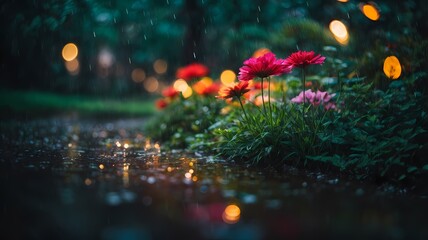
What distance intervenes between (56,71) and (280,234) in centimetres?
1779

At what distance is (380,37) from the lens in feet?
17.7

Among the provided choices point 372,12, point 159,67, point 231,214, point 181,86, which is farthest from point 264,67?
point 159,67

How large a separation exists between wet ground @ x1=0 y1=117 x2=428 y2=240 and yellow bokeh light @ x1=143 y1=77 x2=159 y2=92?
81.7ft

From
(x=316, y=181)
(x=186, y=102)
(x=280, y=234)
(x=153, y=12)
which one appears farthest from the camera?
(x=153, y=12)

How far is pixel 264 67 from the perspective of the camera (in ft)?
11.5

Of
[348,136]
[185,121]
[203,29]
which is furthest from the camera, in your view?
[203,29]

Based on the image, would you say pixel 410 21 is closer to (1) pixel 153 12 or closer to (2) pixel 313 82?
(2) pixel 313 82

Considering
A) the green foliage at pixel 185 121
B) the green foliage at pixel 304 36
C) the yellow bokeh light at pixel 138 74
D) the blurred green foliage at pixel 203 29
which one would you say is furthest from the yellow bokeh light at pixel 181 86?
the yellow bokeh light at pixel 138 74

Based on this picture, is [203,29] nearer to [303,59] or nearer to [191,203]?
[303,59]

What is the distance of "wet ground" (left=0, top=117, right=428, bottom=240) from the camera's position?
72.1 inches

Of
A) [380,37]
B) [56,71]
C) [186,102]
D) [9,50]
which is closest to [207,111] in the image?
[186,102]

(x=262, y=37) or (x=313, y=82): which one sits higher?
(x=262, y=37)

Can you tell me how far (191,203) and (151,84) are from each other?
90.7 ft

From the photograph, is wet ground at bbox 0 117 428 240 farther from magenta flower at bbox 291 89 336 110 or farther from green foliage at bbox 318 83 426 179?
magenta flower at bbox 291 89 336 110
